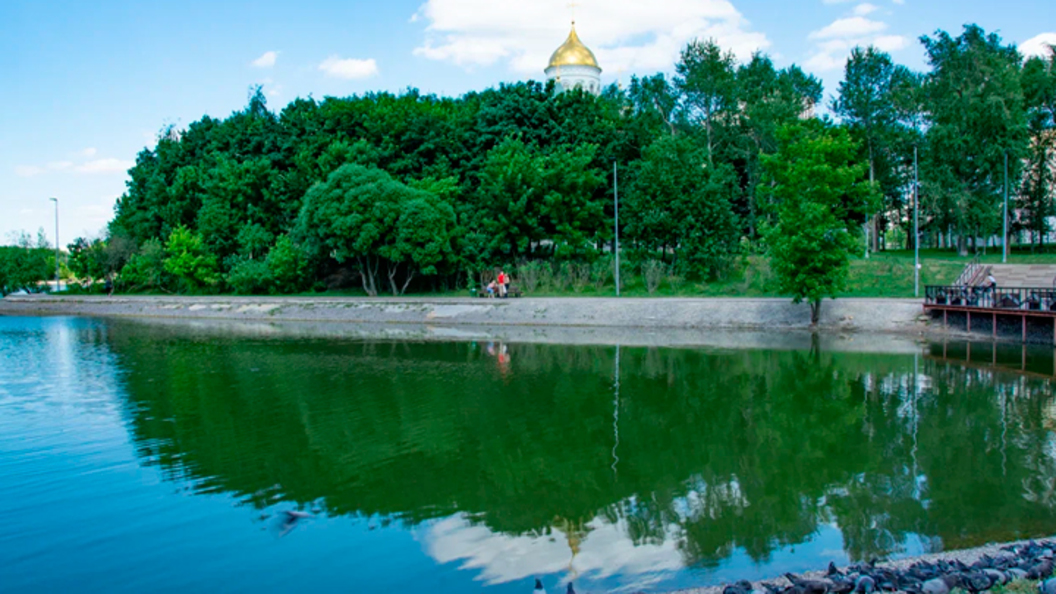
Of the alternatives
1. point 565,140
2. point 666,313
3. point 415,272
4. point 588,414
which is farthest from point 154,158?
point 588,414

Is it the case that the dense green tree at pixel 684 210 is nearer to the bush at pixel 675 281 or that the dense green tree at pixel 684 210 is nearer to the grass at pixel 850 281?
the bush at pixel 675 281

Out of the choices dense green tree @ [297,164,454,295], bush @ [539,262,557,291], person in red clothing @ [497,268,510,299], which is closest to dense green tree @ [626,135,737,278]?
bush @ [539,262,557,291]

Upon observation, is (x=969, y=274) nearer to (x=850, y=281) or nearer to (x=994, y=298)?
(x=850, y=281)

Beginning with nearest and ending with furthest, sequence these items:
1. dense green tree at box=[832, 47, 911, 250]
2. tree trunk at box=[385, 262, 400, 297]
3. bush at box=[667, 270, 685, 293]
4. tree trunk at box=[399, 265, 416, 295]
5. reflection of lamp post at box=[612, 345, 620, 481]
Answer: reflection of lamp post at box=[612, 345, 620, 481] → bush at box=[667, 270, 685, 293] → tree trunk at box=[399, 265, 416, 295] → tree trunk at box=[385, 262, 400, 297] → dense green tree at box=[832, 47, 911, 250]

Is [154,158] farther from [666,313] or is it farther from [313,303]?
[666,313]

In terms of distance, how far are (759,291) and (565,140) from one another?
16.0 meters

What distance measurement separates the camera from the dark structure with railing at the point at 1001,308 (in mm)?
23719

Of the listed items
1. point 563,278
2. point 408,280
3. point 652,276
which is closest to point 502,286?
point 563,278

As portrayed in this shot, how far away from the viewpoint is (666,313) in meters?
31.7

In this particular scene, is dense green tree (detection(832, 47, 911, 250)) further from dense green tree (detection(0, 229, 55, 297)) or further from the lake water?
dense green tree (detection(0, 229, 55, 297))

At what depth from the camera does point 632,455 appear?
11.8 meters

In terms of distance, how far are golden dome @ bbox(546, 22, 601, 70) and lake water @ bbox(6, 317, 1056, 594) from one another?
51772mm

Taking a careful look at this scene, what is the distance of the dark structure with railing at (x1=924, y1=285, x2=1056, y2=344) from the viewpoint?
77.8 feet

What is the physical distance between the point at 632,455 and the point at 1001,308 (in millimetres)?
19409
